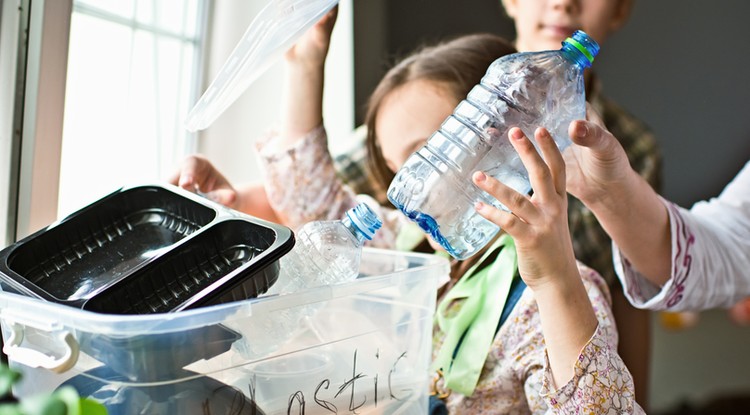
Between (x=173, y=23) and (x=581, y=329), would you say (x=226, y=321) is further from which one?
(x=173, y=23)

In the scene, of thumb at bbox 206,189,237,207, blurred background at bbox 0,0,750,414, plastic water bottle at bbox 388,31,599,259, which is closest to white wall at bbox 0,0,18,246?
blurred background at bbox 0,0,750,414

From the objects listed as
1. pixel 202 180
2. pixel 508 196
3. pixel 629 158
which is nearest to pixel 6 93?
pixel 202 180

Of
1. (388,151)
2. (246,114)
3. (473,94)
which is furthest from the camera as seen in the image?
(246,114)

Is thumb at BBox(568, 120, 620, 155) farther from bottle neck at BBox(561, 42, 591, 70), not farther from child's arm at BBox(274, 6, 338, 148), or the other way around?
child's arm at BBox(274, 6, 338, 148)

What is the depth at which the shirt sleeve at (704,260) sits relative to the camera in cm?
103

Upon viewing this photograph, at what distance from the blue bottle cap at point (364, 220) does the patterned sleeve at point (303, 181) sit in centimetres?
42

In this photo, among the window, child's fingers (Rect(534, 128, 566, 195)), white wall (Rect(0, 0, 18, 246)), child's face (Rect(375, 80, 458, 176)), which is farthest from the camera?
the window

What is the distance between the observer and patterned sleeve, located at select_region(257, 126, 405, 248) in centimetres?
125

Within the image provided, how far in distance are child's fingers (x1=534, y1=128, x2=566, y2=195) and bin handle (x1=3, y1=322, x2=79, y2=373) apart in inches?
19.8

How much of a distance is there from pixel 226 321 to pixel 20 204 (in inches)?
19.8

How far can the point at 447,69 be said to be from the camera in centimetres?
111

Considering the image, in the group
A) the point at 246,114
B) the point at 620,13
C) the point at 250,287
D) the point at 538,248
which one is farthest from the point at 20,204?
the point at 620,13

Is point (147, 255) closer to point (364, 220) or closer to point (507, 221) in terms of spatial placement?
point (364, 220)

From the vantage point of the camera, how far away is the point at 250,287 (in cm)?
71
